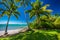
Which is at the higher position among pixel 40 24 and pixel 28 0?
pixel 28 0

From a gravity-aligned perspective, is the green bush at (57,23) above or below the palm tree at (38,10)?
below

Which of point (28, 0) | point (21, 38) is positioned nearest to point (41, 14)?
point (28, 0)

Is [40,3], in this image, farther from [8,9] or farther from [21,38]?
[21,38]

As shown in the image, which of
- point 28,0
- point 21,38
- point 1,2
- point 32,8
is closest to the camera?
point 21,38

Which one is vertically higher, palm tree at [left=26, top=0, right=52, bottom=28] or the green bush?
palm tree at [left=26, top=0, right=52, bottom=28]

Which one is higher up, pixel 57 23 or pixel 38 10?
pixel 38 10

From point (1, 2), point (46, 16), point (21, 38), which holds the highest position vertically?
point (1, 2)

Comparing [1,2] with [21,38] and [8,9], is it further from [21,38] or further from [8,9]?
[21,38]

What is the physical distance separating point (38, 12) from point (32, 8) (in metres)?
1.74

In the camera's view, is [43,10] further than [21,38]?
Yes

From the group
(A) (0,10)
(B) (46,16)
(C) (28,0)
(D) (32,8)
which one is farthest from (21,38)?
(B) (46,16)

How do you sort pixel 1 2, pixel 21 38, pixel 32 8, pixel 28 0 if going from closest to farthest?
1. pixel 21 38
2. pixel 1 2
3. pixel 28 0
4. pixel 32 8

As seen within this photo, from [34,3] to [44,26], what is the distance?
230 inches

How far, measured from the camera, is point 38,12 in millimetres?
44250
